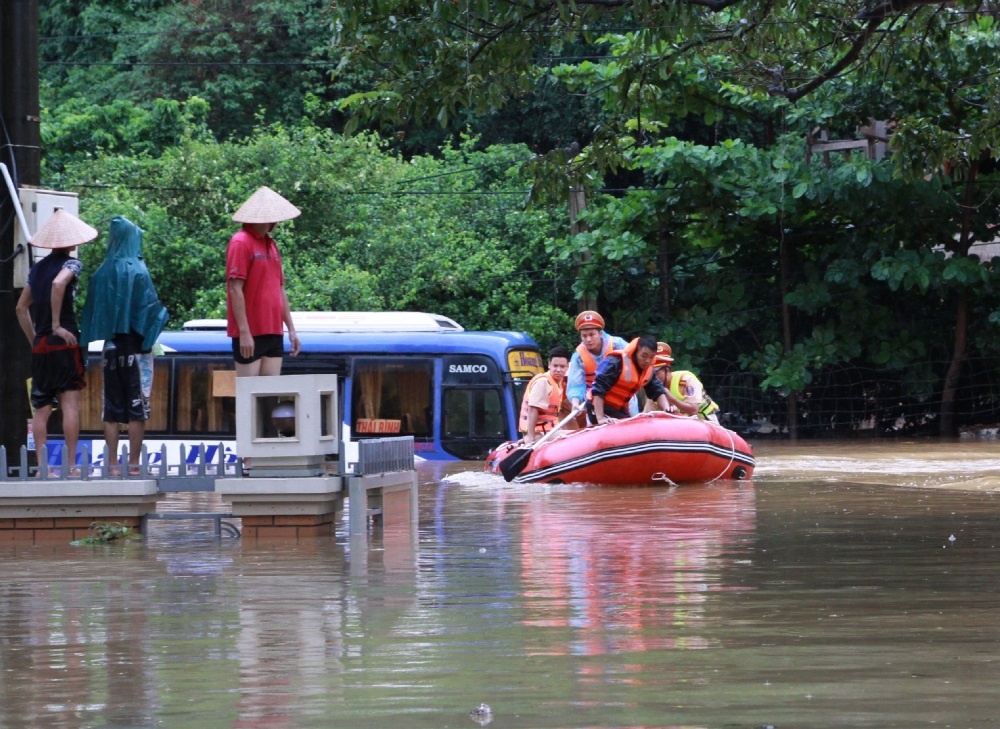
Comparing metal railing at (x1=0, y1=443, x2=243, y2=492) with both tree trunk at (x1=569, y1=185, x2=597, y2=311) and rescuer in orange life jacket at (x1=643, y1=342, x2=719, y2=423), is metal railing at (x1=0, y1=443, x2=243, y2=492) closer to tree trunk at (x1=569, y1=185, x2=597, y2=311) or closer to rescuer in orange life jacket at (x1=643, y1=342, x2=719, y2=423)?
rescuer in orange life jacket at (x1=643, y1=342, x2=719, y2=423)

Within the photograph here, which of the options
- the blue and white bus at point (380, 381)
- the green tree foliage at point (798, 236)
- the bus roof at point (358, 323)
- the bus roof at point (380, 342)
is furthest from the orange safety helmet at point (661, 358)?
the bus roof at point (358, 323)

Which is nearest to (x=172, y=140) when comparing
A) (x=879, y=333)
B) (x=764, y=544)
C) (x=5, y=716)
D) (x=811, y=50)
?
(x=879, y=333)

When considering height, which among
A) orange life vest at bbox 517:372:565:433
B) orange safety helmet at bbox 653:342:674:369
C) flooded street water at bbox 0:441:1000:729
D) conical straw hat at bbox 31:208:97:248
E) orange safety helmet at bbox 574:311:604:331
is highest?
conical straw hat at bbox 31:208:97:248

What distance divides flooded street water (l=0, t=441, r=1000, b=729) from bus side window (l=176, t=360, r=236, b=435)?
42.8 ft

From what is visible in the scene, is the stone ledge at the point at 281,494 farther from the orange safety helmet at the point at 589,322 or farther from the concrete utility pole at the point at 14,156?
the orange safety helmet at the point at 589,322

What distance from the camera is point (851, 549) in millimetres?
10227

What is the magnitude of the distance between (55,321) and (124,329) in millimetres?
525

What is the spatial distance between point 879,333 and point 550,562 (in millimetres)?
19582

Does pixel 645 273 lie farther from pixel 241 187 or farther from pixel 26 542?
pixel 26 542

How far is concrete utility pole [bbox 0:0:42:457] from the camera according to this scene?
35.9 feet

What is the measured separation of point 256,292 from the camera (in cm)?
1169

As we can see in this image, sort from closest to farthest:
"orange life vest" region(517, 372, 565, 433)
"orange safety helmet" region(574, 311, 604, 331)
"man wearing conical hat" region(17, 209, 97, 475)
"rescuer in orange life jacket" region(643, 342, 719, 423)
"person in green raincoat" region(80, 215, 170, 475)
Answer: "man wearing conical hat" region(17, 209, 97, 475)
"person in green raincoat" region(80, 215, 170, 475)
"orange safety helmet" region(574, 311, 604, 331)
"rescuer in orange life jacket" region(643, 342, 719, 423)
"orange life vest" region(517, 372, 565, 433)

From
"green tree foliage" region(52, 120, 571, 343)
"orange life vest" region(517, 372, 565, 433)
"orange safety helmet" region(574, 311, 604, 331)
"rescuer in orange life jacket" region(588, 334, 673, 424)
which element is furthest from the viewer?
"green tree foliage" region(52, 120, 571, 343)

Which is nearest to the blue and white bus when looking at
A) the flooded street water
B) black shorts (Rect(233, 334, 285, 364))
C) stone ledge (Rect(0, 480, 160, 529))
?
the flooded street water
